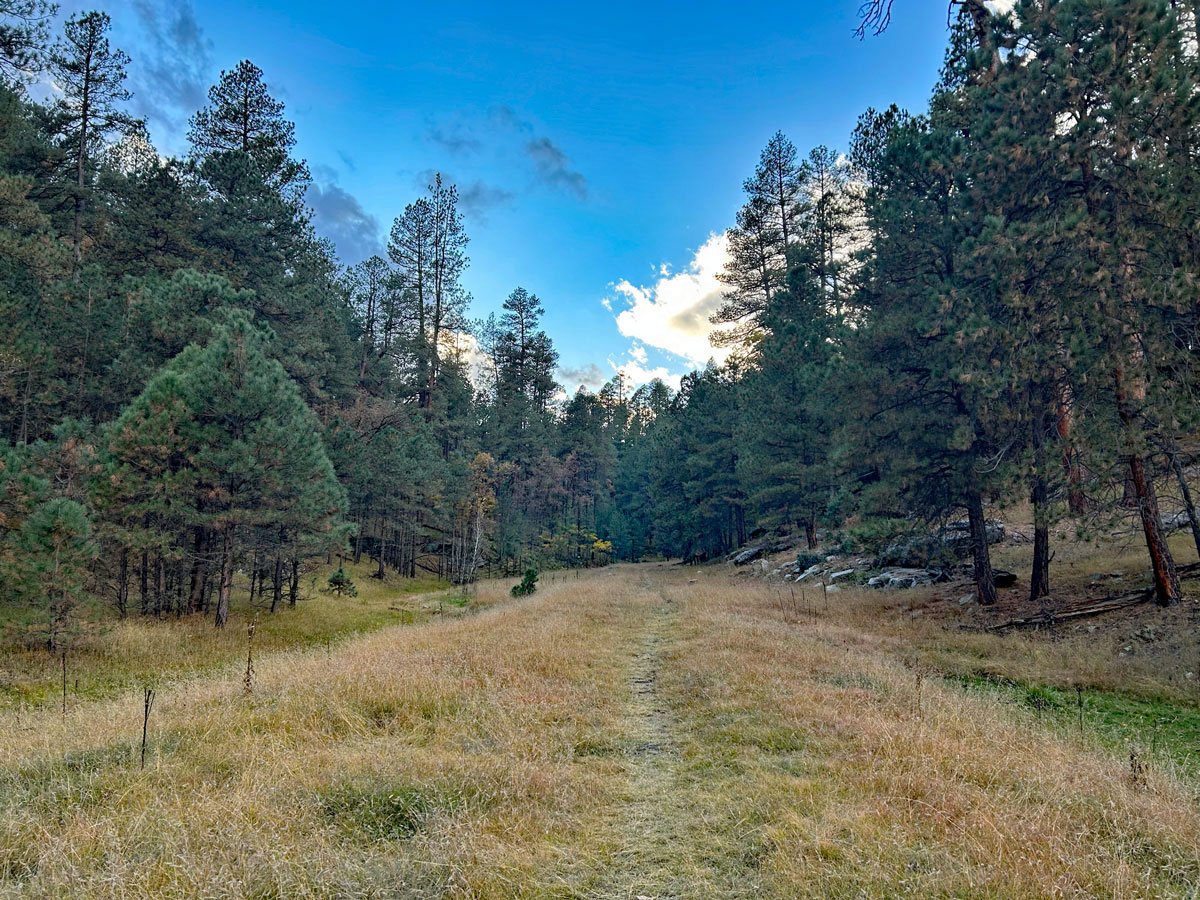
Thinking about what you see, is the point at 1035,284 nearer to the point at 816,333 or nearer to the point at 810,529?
the point at 816,333

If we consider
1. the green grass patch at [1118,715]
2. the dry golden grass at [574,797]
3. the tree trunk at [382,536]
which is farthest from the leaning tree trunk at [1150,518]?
the tree trunk at [382,536]

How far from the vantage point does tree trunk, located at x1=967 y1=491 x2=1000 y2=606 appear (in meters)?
12.8

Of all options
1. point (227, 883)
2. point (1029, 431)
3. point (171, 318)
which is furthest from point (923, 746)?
point (171, 318)

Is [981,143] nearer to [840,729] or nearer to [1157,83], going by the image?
[1157,83]

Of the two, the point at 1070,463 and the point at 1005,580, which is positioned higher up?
the point at 1070,463

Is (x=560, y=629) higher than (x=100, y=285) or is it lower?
lower

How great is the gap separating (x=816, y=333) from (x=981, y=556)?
12.9 meters

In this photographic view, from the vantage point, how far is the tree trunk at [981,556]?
1284cm

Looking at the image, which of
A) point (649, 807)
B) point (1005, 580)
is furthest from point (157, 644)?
point (1005, 580)

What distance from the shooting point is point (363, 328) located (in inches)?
1747

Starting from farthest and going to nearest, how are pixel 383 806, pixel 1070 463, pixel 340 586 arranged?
pixel 340 586, pixel 1070 463, pixel 383 806

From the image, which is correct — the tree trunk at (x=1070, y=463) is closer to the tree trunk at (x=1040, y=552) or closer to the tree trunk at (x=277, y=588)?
the tree trunk at (x=1040, y=552)

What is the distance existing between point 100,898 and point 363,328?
46.1 meters

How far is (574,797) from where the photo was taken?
14.4 feet
